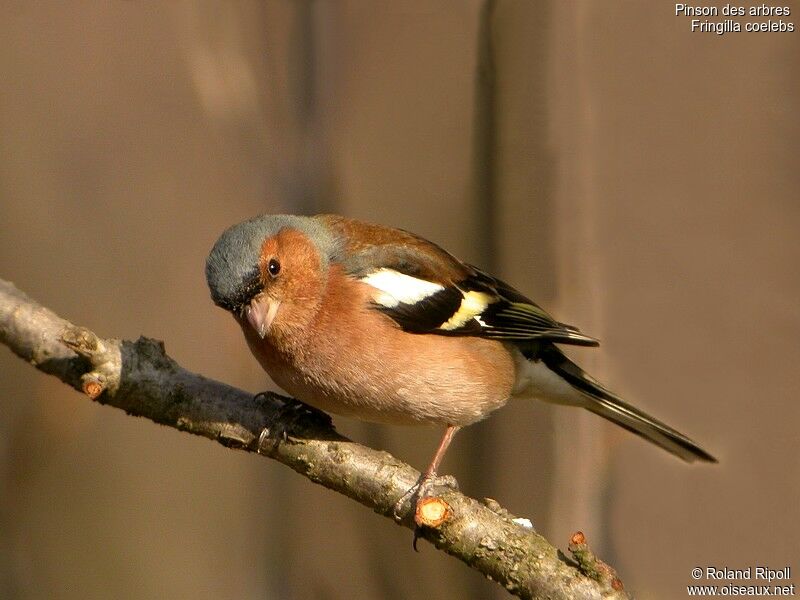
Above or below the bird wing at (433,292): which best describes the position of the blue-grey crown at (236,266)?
below

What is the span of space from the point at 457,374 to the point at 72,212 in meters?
2.89

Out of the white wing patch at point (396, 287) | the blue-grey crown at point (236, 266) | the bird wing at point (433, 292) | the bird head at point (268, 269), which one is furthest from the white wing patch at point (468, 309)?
the blue-grey crown at point (236, 266)

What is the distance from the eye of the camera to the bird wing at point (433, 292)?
3150 mm

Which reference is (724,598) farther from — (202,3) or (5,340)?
(202,3)

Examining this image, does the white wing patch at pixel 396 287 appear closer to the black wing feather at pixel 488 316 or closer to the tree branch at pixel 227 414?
the black wing feather at pixel 488 316

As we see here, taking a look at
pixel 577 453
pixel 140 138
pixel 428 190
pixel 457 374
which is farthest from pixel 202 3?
pixel 577 453

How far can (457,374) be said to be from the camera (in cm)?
314

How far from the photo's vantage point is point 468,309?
3.37 m

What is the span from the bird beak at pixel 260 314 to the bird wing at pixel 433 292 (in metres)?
0.39

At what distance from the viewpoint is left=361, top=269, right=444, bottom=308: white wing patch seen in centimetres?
311

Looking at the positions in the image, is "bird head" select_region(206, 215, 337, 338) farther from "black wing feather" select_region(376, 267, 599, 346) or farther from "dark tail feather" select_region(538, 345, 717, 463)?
"dark tail feather" select_region(538, 345, 717, 463)

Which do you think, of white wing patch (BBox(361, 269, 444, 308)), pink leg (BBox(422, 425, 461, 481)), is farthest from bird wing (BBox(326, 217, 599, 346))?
pink leg (BBox(422, 425, 461, 481))

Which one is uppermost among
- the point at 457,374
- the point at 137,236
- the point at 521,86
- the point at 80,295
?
the point at 521,86

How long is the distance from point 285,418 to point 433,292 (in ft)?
2.58
